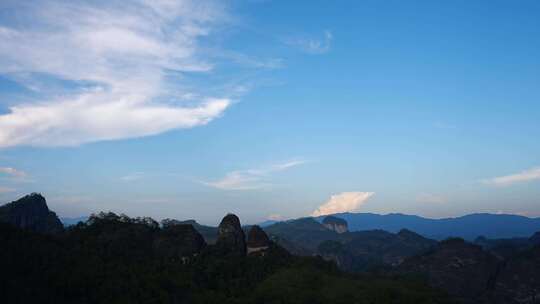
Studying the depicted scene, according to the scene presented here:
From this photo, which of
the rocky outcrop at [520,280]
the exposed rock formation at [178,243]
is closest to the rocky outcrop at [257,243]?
the exposed rock formation at [178,243]

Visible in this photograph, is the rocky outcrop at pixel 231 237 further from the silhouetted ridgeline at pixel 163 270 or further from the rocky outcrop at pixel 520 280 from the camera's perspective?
the rocky outcrop at pixel 520 280

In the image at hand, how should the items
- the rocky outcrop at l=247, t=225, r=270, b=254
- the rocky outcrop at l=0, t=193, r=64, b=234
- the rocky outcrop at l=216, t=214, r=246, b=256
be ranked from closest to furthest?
the rocky outcrop at l=216, t=214, r=246, b=256
the rocky outcrop at l=247, t=225, r=270, b=254
the rocky outcrop at l=0, t=193, r=64, b=234

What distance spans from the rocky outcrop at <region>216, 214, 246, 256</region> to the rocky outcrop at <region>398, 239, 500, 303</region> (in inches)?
2127

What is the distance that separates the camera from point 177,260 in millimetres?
81438

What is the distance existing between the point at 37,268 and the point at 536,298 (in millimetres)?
101489

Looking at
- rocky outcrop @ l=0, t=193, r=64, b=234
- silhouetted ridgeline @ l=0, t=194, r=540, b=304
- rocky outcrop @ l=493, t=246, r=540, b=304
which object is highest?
rocky outcrop @ l=0, t=193, r=64, b=234

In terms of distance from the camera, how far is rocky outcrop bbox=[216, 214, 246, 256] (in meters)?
88.6

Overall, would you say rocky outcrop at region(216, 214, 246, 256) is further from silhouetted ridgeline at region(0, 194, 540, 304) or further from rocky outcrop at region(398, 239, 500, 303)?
rocky outcrop at region(398, 239, 500, 303)

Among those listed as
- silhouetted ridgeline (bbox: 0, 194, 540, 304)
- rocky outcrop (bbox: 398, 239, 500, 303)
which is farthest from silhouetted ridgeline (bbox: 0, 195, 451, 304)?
rocky outcrop (bbox: 398, 239, 500, 303)

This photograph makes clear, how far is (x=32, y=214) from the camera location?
12531cm

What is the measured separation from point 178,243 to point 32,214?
2409 inches

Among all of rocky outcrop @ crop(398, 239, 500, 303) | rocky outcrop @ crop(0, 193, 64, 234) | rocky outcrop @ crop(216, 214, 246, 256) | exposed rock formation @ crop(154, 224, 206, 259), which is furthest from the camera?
rocky outcrop @ crop(0, 193, 64, 234)

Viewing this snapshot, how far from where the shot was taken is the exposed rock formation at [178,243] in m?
84.5

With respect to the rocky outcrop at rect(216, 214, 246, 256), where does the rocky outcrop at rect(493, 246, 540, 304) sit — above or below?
below
